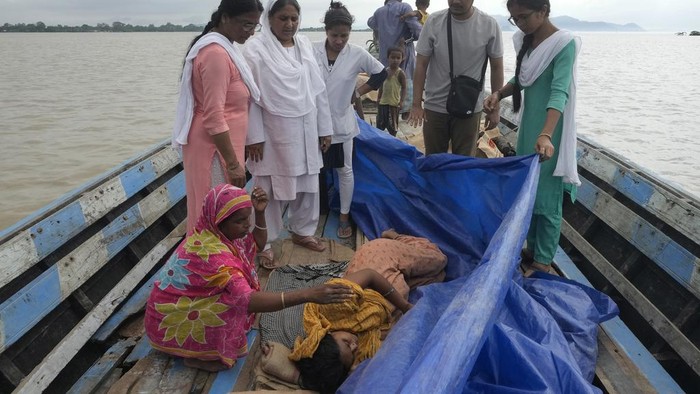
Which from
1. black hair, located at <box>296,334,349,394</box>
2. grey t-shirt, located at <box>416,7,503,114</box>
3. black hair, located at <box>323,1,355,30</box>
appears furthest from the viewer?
grey t-shirt, located at <box>416,7,503,114</box>

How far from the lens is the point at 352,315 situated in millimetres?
2072

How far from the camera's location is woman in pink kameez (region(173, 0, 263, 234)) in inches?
83.1

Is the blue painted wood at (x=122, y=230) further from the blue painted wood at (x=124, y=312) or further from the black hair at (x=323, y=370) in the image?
the black hair at (x=323, y=370)

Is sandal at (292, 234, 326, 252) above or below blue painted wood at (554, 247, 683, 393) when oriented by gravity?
above

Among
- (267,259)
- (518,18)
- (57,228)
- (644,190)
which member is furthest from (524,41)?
(57,228)

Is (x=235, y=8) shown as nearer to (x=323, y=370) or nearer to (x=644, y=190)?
(x=323, y=370)

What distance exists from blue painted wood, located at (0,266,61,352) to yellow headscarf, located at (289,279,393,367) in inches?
43.5

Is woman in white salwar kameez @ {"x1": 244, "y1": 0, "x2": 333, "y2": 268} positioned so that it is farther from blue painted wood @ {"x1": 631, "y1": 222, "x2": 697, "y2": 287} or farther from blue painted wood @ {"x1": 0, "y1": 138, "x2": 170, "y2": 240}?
blue painted wood @ {"x1": 631, "y1": 222, "x2": 697, "y2": 287}

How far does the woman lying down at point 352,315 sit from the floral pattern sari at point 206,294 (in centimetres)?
19

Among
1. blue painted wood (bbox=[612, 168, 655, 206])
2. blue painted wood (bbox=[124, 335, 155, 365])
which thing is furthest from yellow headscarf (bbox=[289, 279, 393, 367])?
blue painted wood (bbox=[612, 168, 655, 206])

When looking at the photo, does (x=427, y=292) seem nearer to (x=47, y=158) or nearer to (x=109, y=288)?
(x=109, y=288)

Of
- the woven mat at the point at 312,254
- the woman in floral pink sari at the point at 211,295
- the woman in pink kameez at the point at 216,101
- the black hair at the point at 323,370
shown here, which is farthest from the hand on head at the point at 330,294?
the woven mat at the point at 312,254

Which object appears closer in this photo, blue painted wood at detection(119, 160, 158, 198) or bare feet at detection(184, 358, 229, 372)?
bare feet at detection(184, 358, 229, 372)

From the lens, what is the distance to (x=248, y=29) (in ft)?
7.33
